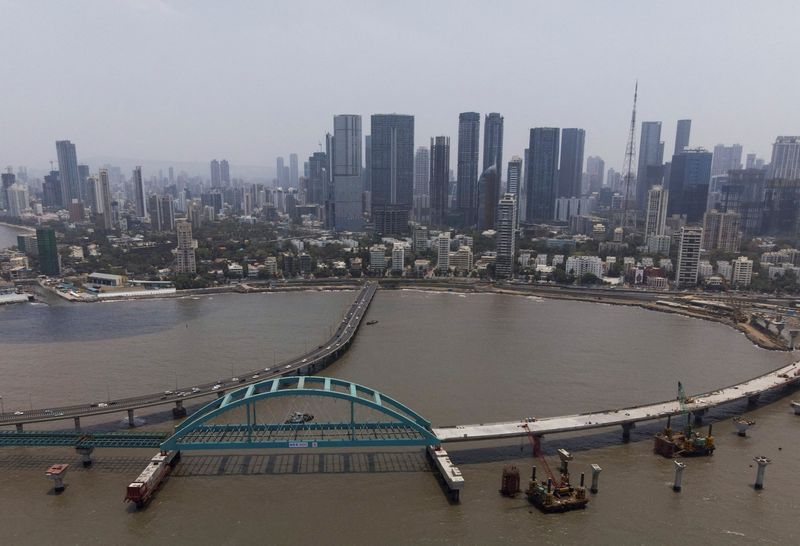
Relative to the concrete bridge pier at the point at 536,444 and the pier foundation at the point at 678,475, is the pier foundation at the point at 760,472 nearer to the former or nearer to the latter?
the pier foundation at the point at 678,475

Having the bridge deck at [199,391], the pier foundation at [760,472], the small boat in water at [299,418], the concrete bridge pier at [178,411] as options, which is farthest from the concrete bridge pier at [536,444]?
the concrete bridge pier at [178,411]

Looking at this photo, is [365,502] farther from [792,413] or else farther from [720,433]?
[792,413]

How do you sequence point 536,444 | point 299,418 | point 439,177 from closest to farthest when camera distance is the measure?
point 536,444
point 299,418
point 439,177

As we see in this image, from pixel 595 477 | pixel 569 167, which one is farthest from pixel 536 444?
pixel 569 167

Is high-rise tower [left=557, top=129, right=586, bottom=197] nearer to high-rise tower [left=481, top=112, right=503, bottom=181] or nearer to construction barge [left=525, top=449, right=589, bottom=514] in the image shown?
high-rise tower [left=481, top=112, right=503, bottom=181]

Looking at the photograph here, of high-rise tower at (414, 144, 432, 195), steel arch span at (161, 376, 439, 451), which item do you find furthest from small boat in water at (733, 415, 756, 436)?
high-rise tower at (414, 144, 432, 195)

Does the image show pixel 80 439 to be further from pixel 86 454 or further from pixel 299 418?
pixel 299 418

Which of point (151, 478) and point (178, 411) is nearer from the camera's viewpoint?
point (151, 478)

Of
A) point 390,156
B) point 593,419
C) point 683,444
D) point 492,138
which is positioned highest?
point 492,138
